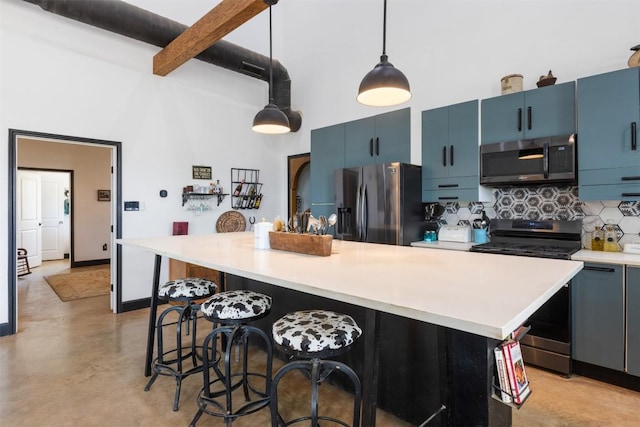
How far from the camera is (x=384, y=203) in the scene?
345 cm

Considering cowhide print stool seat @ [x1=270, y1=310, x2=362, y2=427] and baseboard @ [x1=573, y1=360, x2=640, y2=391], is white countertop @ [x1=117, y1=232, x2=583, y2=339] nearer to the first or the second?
cowhide print stool seat @ [x1=270, y1=310, x2=362, y2=427]

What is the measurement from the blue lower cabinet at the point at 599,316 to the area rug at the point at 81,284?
17.7 feet

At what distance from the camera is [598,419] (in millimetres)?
1929

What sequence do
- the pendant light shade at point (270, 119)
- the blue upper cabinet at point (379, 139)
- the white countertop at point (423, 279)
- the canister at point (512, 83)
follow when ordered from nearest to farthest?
the white countertop at point (423, 279)
the pendant light shade at point (270, 119)
the canister at point (512, 83)
the blue upper cabinet at point (379, 139)

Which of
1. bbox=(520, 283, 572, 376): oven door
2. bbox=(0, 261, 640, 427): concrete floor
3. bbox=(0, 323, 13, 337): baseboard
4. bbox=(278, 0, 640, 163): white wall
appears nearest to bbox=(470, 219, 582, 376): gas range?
bbox=(520, 283, 572, 376): oven door

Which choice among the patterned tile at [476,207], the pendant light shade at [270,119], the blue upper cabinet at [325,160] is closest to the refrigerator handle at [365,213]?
the blue upper cabinet at [325,160]

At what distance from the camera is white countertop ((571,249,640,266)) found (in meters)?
2.20

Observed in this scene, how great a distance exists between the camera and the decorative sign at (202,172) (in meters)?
4.59

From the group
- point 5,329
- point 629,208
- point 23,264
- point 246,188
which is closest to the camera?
point 629,208

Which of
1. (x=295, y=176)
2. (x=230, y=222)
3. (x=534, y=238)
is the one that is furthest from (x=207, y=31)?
(x=534, y=238)

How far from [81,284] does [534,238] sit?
6.13 metres

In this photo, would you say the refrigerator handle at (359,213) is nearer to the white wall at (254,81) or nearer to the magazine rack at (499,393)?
the white wall at (254,81)

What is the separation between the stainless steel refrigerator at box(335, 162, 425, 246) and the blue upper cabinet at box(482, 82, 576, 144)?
793 mm

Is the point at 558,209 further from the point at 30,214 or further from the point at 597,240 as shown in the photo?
the point at 30,214
